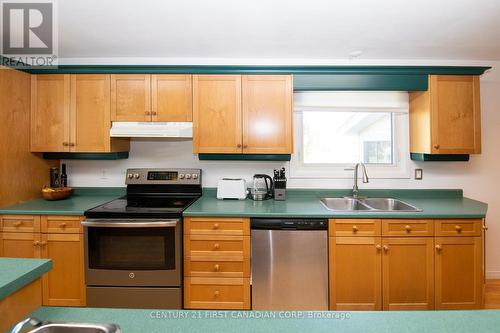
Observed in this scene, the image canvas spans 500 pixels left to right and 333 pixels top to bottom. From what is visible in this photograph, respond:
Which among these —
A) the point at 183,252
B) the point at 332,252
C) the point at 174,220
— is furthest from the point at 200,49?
the point at 332,252

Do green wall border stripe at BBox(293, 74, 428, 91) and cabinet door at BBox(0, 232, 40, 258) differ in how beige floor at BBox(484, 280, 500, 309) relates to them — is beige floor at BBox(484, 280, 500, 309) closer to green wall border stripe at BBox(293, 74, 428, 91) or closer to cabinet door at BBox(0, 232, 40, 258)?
green wall border stripe at BBox(293, 74, 428, 91)

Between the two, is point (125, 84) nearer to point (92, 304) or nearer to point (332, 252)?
point (92, 304)

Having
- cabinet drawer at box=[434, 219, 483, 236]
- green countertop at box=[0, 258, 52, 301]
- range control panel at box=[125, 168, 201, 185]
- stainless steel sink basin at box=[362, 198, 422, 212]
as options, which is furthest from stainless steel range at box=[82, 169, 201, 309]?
cabinet drawer at box=[434, 219, 483, 236]

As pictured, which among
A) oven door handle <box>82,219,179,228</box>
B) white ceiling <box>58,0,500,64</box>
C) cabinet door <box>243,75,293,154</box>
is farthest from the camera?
cabinet door <box>243,75,293,154</box>

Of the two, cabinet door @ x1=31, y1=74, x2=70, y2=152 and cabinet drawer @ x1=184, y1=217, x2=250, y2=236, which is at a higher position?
cabinet door @ x1=31, y1=74, x2=70, y2=152

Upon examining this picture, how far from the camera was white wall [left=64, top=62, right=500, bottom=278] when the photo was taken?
2781mm

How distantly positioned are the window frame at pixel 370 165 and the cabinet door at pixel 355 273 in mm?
843

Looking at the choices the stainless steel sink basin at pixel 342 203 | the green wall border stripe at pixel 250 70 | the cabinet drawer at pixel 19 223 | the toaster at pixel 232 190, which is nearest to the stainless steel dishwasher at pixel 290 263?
the toaster at pixel 232 190

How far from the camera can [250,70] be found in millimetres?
2500

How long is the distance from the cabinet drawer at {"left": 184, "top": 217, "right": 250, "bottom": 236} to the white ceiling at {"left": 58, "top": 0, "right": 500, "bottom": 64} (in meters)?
1.47

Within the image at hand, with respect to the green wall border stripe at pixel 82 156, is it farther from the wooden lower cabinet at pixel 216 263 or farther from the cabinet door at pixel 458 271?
the cabinet door at pixel 458 271

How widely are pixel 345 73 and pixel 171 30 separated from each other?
1.57 metres

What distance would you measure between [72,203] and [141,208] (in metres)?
0.74

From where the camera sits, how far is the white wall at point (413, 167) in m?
2.78
